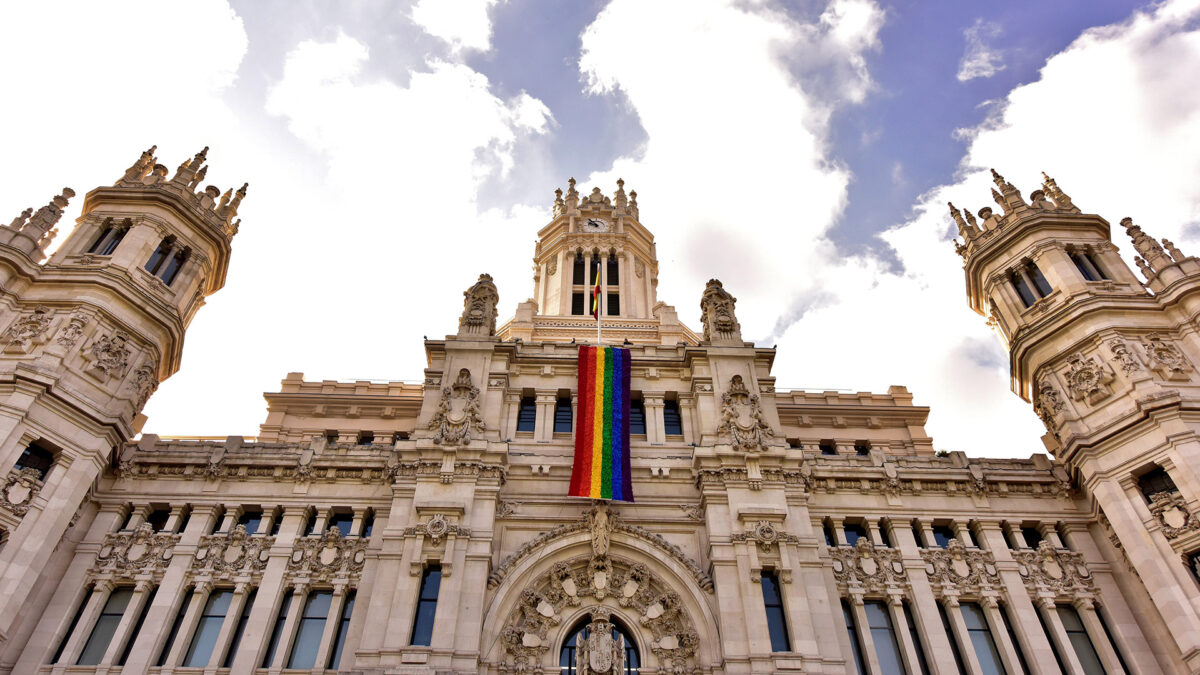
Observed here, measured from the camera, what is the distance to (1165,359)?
107 ft

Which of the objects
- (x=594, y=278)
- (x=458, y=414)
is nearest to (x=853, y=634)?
(x=458, y=414)

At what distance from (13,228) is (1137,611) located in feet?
163

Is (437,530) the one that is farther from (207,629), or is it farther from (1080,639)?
(1080,639)

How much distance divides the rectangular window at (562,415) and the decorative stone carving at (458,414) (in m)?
3.66

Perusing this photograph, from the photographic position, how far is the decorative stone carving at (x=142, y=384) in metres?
33.8

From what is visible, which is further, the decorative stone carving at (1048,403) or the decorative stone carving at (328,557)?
the decorative stone carving at (1048,403)

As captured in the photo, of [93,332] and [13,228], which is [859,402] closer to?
[93,332]

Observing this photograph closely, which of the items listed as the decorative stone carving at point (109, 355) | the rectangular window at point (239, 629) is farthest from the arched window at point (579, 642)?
the decorative stone carving at point (109, 355)

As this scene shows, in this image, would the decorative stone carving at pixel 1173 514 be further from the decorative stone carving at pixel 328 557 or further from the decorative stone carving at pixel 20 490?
the decorative stone carving at pixel 20 490

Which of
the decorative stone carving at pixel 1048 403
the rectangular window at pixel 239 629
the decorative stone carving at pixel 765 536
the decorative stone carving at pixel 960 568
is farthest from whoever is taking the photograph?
the decorative stone carving at pixel 1048 403

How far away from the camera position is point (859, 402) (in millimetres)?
44531

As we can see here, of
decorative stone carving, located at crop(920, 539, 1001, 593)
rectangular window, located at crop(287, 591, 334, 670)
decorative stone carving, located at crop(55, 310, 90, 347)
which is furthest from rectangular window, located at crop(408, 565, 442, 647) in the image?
decorative stone carving, located at crop(920, 539, 1001, 593)

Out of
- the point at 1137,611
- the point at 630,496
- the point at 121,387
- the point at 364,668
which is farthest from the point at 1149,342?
the point at 121,387

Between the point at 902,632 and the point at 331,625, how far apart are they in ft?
69.4
